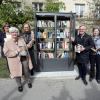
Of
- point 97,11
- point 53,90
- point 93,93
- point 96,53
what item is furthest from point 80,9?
point 93,93

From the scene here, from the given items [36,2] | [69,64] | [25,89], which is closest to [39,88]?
[25,89]

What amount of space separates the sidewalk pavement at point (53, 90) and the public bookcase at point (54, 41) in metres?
0.97

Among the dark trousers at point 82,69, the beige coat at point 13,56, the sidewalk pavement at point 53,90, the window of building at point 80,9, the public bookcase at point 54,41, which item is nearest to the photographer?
the sidewalk pavement at point 53,90

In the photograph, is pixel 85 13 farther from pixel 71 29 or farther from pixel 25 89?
pixel 25 89

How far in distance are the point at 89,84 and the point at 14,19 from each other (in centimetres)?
715

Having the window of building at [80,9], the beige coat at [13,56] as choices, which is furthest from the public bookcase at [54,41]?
the window of building at [80,9]

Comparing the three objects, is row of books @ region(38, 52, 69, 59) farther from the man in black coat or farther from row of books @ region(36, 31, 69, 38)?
the man in black coat

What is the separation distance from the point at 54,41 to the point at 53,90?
2.82 meters

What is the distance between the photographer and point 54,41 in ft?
37.9

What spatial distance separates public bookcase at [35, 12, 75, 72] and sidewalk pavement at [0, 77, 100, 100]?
3.18 feet

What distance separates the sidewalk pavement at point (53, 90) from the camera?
8.43 metres

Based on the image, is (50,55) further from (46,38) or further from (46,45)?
(46,38)

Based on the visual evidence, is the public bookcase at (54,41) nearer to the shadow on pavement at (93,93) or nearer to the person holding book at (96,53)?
the person holding book at (96,53)

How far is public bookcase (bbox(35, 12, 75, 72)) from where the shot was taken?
11.3m
